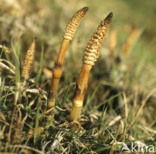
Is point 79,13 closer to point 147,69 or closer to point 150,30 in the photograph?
point 147,69

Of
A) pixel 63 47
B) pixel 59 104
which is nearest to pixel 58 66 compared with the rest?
pixel 63 47

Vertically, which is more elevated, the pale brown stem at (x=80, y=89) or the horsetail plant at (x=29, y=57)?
the horsetail plant at (x=29, y=57)

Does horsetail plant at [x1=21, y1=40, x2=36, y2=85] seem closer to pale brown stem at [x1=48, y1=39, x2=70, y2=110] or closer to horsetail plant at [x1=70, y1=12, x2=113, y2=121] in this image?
pale brown stem at [x1=48, y1=39, x2=70, y2=110]

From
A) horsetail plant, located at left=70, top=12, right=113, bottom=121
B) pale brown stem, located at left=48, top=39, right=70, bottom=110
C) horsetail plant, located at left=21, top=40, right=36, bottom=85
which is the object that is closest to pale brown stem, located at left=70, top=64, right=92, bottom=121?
horsetail plant, located at left=70, top=12, right=113, bottom=121

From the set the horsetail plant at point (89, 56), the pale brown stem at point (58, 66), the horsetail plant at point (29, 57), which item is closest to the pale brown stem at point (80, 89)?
the horsetail plant at point (89, 56)

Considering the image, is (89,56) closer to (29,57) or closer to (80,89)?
(80,89)

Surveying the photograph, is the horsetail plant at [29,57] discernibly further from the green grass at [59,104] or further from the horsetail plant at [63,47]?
the horsetail plant at [63,47]
